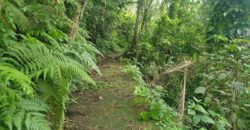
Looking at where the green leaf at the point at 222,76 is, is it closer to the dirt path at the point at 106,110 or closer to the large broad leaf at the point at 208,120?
the large broad leaf at the point at 208,120

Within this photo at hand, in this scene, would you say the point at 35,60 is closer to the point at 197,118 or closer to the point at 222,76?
the point at 197,118

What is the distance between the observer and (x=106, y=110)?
4.96m

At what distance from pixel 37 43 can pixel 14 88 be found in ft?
1.86

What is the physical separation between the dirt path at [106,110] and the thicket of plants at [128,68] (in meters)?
0.28

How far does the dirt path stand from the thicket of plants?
0.93 feet

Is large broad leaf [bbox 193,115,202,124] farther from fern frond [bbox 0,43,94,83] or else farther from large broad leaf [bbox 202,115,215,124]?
fern frond [bbox 0,43,94,83]

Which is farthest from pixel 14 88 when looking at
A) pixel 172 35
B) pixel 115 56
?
pixel 115 56

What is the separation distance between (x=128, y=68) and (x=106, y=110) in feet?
6.93

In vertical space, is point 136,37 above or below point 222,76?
above

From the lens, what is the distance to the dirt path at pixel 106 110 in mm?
4309

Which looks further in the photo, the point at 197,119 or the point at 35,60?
the point at 197,119

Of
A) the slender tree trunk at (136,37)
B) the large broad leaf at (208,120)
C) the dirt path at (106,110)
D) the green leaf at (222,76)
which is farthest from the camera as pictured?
the slender tree trunk at (136,37)

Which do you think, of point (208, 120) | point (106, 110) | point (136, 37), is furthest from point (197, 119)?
point (136, 37)

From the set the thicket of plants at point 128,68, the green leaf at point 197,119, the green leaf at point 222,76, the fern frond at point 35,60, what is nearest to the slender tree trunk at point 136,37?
the thicket of plants at point 128,68
